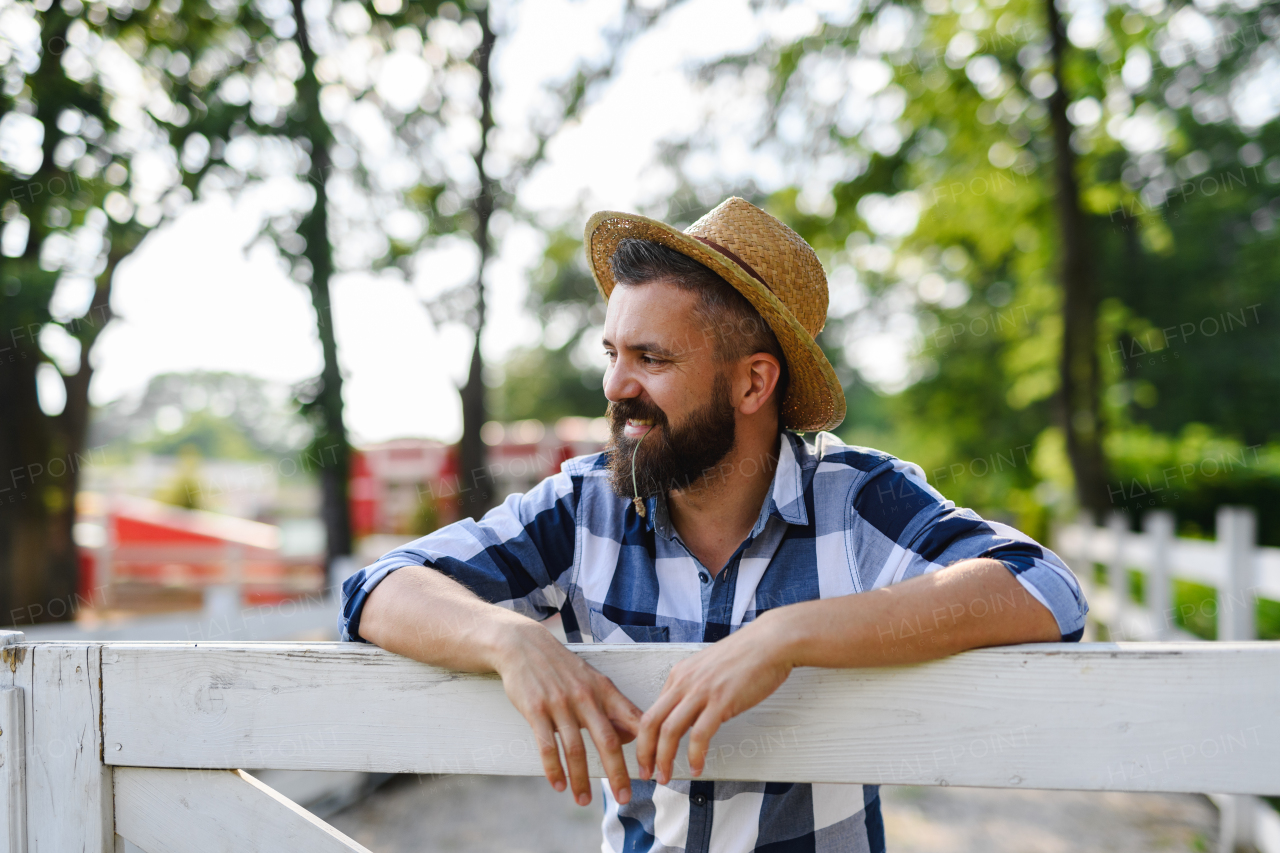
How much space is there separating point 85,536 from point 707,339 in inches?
646

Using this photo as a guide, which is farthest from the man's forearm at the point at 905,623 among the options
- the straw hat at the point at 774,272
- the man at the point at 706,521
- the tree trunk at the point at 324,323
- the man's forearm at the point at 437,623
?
the tree trunk at the point at 324,323

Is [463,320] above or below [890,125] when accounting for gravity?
below

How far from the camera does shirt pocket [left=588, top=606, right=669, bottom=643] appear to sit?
5.50ft

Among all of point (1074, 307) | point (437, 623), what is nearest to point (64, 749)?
point (437, 623)

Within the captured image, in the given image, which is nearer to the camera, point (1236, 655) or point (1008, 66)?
point (1236, 655)

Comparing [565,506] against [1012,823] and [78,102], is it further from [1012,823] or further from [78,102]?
[78,102]

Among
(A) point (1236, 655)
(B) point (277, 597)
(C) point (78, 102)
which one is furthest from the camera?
(B) point (277, 597)

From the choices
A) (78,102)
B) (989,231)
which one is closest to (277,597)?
(78,102)

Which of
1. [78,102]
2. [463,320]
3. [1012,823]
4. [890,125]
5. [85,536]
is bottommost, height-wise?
[1012,823]

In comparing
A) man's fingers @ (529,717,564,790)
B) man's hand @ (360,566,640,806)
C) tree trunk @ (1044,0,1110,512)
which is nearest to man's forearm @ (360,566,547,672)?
man's hand @ (360,566,640,806)

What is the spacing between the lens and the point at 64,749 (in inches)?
50.8

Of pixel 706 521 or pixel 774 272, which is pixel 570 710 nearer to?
pixel 706 521

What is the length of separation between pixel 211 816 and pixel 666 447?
3.14 ft

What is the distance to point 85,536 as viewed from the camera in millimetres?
14844
